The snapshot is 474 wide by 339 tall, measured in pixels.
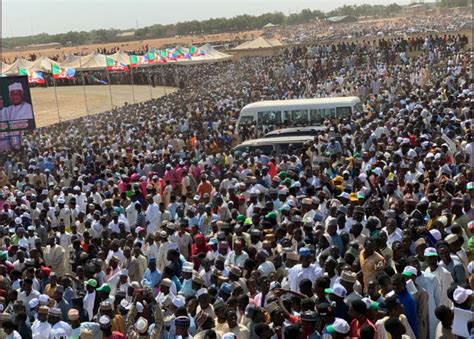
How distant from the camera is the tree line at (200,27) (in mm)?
132750

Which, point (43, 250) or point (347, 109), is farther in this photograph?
point (347, 109)

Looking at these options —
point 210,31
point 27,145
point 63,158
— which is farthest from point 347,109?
point 210,31

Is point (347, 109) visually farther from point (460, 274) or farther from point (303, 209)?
point (460, 274)

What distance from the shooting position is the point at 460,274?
7203mm

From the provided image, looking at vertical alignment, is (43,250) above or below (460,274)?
below

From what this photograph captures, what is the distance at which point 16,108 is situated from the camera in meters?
21.3

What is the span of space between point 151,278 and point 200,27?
131 m

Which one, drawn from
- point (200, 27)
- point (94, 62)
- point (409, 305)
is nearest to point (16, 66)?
point (94, 62)

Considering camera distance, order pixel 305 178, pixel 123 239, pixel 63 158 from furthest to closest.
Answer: pixel 63 158
pixel 305 178
pixel 123 239

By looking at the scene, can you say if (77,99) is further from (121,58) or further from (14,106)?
(14,106)

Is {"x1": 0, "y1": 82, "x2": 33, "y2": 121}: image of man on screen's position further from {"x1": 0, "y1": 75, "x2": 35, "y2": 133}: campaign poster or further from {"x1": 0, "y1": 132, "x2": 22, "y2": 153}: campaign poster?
{"x1": 0, "y1": 132, "x2": 22, "y2": 153}: campaign poster

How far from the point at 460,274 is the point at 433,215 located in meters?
2.07

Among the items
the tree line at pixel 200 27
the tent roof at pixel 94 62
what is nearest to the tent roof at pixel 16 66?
the tent roof at pixel 94 62

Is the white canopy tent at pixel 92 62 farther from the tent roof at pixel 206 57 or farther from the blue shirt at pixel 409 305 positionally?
the blue shirt at pixel 409 305
